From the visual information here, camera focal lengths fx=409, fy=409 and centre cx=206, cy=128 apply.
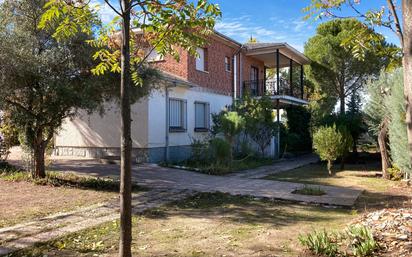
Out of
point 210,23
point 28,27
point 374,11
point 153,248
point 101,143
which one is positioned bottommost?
point 153,248

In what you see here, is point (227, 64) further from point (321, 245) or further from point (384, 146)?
point (321, 245)

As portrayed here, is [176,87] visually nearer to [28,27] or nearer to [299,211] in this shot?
[28,27]

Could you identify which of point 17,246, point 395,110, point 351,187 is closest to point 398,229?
point 17,246

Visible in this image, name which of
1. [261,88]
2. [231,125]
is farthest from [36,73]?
[261,88]

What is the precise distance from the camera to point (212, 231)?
6.28 metres

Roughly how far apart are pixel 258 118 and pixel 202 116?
10.7 feet

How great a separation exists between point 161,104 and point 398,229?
1221cm

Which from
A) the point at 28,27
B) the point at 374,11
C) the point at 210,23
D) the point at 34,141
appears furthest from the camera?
the point at 34,141

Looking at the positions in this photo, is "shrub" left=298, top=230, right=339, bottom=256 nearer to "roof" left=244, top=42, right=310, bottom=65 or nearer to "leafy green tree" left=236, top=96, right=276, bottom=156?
"leafy green tree" left=236, top=96, right=276, bottom=156

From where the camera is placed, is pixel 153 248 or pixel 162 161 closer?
pixel 153 248

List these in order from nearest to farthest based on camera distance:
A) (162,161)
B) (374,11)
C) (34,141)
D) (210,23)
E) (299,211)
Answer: (210,23) < (374,11) < (299,211) < (34,141) < (162,161)

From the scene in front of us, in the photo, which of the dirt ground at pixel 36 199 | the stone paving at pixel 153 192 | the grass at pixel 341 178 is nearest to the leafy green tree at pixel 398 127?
the grass at pixel 341 178

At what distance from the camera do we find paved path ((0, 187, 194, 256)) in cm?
564

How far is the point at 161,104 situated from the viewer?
16578mm
